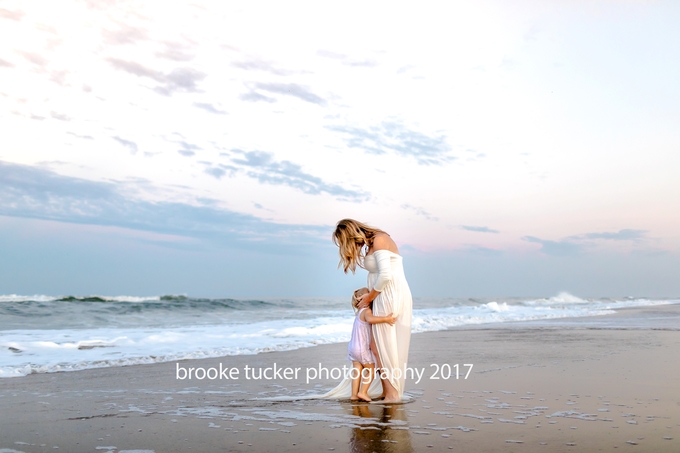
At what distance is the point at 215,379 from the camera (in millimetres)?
7180

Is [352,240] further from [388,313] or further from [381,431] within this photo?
[381,431]

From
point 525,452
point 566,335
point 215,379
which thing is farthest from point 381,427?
point 566,335

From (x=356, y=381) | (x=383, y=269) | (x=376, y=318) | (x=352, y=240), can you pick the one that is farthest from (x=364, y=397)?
(x=352, y=240)

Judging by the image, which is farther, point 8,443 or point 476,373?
point 476,373

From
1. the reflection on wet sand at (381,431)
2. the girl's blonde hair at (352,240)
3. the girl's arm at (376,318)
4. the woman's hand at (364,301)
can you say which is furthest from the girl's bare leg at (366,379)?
the girl's blonde hair at (352,240)

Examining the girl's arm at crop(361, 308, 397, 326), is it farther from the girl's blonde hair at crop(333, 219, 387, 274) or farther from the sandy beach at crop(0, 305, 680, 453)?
the sandy beach at crop(0, 305, 680, 453)

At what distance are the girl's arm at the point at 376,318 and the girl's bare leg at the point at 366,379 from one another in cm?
45

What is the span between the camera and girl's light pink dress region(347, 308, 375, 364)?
5.66 meters

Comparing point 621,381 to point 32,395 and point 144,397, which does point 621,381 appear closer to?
point 144,397

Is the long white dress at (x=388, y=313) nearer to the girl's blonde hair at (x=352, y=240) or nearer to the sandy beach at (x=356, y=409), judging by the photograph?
the girl's blonde hair at (x=352, y=240)

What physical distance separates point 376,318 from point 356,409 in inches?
36.8

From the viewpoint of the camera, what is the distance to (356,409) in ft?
16.7

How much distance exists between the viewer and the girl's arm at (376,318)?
5.57 meters

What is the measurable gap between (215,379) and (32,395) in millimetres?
2058
